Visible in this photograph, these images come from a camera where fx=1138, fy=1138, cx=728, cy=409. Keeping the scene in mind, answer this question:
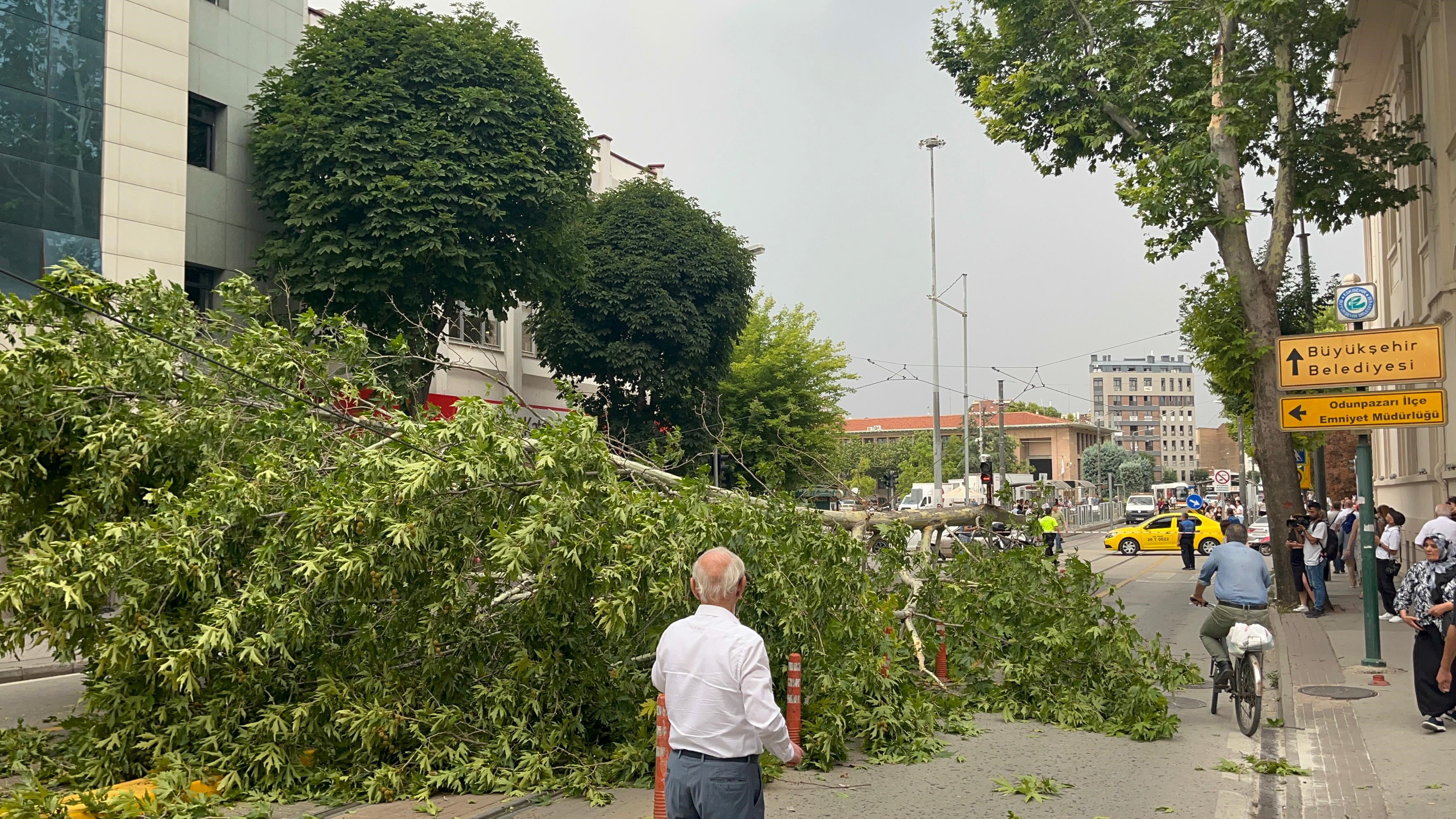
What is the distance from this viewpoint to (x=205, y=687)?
24.9 feet

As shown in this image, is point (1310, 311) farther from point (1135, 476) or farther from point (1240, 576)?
point (1135, 476)

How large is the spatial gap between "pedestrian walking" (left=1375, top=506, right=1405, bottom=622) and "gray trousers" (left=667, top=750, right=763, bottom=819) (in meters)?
16.5

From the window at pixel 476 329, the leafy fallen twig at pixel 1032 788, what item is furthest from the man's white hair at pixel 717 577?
the window at pixel 476 329

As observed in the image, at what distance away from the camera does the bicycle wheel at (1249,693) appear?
9.05 meters

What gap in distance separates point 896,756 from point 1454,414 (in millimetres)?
14208

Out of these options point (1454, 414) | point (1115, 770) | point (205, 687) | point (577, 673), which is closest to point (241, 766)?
point (205, 687)

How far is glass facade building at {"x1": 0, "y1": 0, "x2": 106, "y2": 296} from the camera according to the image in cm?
1862

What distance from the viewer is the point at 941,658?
35.3ft

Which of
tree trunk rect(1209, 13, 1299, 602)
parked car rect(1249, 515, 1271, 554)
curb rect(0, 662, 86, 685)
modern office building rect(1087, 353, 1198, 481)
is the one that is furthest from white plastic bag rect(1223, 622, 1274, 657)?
modern office building rect(1087, 353, 1198, 481)

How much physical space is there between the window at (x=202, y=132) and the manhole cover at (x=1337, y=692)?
22.0 meters

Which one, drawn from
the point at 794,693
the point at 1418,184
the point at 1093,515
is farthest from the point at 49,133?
the point at 1093,515

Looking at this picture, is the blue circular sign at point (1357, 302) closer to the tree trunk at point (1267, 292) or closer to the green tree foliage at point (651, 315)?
the tree trunk at point (1267, 292)

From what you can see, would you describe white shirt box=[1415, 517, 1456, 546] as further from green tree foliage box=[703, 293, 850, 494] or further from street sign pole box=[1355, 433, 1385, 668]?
green tree foliage box=[703, 293, 850, 494]

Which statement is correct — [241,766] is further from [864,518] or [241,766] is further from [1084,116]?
[1084,116]
